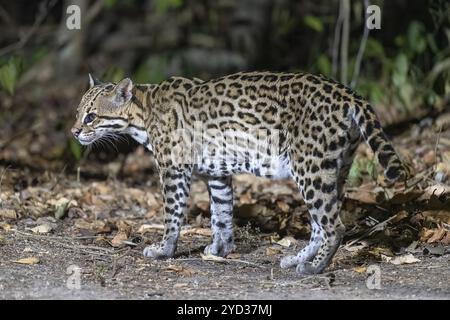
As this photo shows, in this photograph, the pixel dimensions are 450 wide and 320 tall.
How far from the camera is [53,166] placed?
1279cm

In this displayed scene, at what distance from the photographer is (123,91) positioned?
8484mm

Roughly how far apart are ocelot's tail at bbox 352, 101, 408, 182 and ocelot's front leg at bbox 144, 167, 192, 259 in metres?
1.66

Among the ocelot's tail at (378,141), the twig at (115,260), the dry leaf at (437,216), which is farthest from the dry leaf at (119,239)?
the dry leaf at (437,216)

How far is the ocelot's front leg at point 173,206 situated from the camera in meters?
8.31

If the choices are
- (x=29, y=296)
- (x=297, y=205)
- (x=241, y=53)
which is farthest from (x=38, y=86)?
(x=29, y=296)

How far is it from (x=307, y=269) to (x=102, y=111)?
2.29 meters

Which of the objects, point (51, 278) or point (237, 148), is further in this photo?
point (237, 148)

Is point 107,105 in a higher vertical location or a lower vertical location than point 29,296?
higher

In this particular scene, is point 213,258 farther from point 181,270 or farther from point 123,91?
point 123,91

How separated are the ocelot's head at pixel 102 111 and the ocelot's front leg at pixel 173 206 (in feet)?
2.30

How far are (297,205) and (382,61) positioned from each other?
4676mm

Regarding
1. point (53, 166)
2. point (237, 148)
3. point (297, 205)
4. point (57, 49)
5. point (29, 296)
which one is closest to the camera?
point (29, 296)

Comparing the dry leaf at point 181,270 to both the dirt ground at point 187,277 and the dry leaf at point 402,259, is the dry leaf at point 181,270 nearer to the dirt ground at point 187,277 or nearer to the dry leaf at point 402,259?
the dirt ground at point 187,277

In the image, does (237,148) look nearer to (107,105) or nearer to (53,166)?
(107,105)
